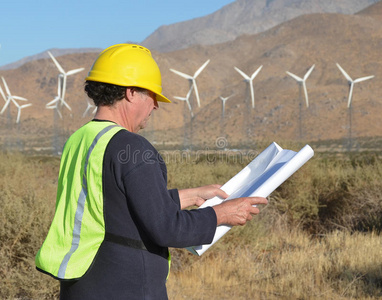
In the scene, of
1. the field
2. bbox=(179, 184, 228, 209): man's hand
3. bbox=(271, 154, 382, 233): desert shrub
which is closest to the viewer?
bbox=(179, 184, 228, 209): man's hand

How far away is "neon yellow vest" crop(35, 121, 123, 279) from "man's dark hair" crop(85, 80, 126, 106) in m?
0.16

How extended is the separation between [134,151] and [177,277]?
472 cm

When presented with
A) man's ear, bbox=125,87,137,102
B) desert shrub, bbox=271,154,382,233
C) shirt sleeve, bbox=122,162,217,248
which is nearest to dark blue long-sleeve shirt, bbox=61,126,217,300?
shirt sleeve, bbox=122,162,217,248

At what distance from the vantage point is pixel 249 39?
135750 mm

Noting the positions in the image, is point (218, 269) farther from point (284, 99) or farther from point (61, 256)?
point (284, 99)

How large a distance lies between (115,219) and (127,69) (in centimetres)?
63

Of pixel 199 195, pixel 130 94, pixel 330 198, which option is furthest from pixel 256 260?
pixel 130 94

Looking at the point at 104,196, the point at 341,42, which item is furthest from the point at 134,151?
the point at 341,42

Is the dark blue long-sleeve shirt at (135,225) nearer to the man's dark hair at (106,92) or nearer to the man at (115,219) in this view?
the man at (115,219)

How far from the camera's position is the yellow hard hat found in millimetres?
2248

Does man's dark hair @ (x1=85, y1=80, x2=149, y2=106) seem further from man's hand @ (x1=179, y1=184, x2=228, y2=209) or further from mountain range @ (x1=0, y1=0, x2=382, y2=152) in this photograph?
mountain range @ (x1=0, y1=0, x2=382, y2=152)

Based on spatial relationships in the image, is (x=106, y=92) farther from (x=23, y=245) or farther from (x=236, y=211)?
(x=23, y=245)

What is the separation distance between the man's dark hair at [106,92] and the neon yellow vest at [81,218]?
157mm

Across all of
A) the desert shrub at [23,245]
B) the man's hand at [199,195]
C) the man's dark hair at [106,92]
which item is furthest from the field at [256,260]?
the man's dark hair at [106,92]
